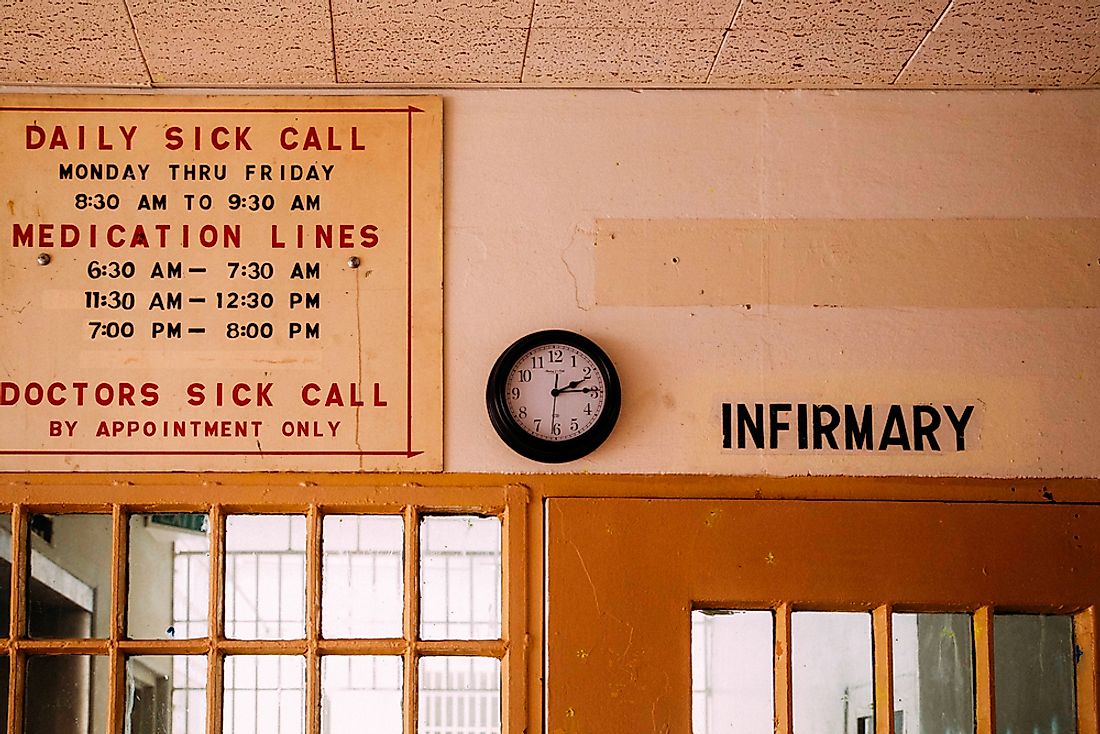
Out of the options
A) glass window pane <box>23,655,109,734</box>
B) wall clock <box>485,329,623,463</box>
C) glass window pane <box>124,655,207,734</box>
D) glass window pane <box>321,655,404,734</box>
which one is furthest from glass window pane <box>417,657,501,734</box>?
wall clock <box>485,329,623,463</box>

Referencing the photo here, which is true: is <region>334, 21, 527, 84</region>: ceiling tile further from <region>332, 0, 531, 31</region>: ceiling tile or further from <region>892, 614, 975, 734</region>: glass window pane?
<region>892, 614, 975, 734</region>: glass window pane

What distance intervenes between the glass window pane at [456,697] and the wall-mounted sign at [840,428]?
1.95m

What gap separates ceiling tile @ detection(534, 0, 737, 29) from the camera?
7.37 ft

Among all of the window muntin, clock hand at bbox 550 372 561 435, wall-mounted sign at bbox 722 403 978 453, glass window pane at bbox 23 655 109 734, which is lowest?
glass window pane at bbox 23 655 109 734

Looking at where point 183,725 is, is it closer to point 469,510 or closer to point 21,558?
point 21,558

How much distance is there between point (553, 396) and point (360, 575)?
4.18 ft

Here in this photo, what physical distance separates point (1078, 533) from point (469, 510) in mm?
1315

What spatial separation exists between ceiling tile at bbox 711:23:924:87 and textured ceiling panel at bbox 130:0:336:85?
0.87 metres

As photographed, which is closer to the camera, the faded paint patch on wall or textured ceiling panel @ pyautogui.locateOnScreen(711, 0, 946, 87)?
textured ceiling panel @ pyautogui.locateOnScreen(711, 0, 946, 87)

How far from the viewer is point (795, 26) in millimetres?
2348

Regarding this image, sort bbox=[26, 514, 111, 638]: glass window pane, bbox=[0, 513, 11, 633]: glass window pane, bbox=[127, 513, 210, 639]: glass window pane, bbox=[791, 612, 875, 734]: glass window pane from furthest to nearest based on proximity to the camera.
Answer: bbox=[127, 513, 210, 639]: glass window pane
bbox=[791, 612, 875, 734]: glass window pane
bbox=[26, 514, 111, 638]: glass window pane
bbox=[0, 513, 11, 633]: glass window pane

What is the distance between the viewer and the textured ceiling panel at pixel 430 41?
2.27m

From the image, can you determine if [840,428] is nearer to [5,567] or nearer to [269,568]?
[269,568]

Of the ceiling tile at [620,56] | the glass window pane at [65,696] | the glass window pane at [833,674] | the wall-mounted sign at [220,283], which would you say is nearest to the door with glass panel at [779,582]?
the wall-mounted sign at [220,283]
